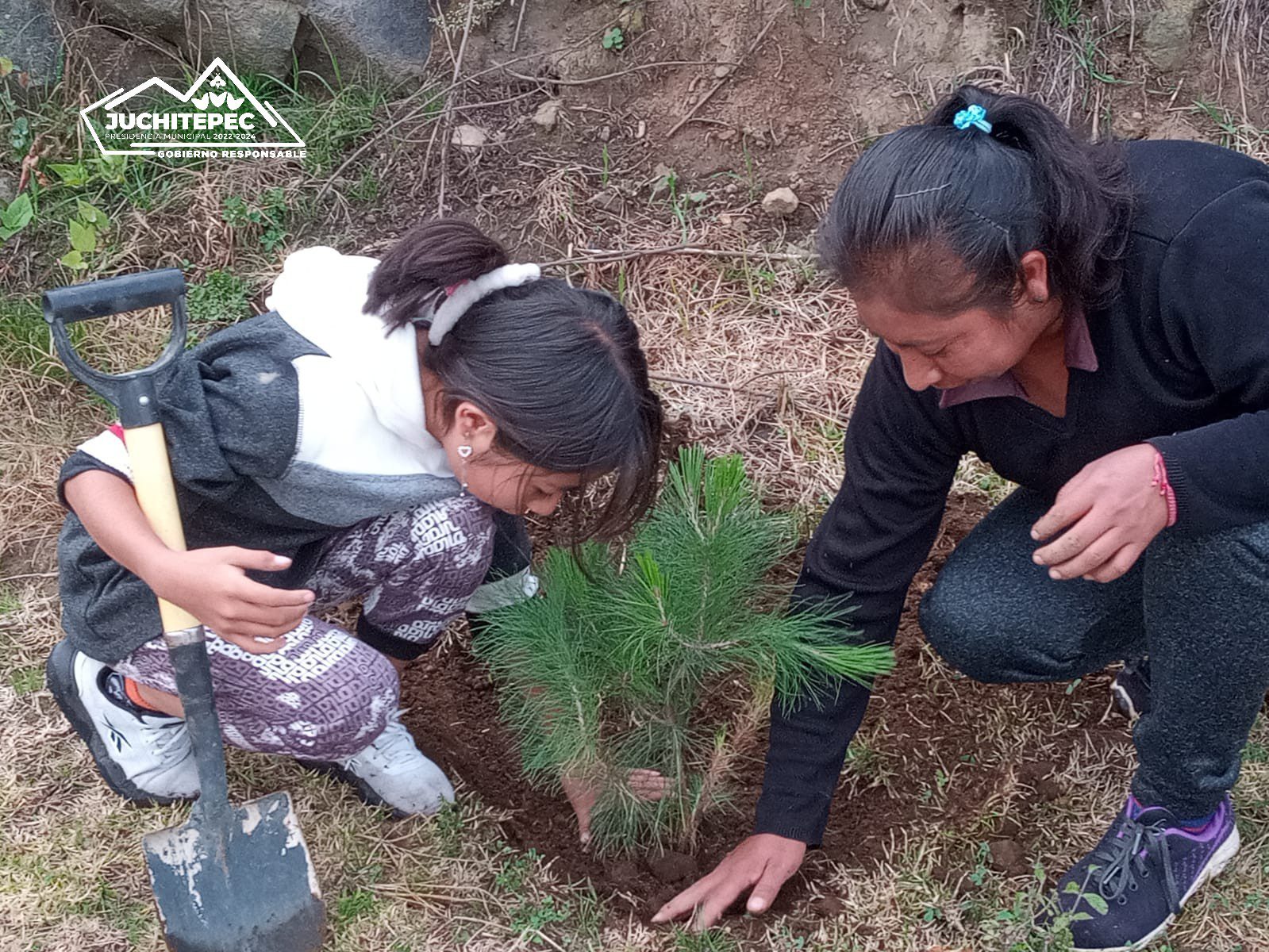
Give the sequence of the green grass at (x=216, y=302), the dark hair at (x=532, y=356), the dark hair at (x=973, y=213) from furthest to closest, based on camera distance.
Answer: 1. the green grass at (x=216, y=302)
2. the dark hair at (x=532, y=356)
3. the dark hair at (x=973, y=213)

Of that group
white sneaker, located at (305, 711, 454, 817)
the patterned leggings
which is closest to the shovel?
the patterned leggings

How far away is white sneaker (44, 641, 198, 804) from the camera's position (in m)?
2.22

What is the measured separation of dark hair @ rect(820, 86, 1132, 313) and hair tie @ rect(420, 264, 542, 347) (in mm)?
484

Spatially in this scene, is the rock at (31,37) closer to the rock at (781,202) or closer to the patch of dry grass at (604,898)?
the patch of dry grass at (604,898)

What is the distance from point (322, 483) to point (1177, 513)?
124 centimetres

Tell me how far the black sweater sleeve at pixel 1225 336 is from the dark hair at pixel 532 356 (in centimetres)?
76

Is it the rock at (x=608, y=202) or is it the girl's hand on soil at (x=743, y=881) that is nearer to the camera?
the girl's hand on soil at (x=743, y=881)

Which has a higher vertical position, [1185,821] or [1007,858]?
[1185,821]

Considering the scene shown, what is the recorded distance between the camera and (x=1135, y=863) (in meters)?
2.04

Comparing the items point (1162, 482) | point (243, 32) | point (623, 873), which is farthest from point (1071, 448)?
point (243, 32)

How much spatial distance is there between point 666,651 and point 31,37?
2746 millimetres

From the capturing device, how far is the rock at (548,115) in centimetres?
352

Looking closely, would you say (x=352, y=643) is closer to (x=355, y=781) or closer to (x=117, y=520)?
(x=355, y=781)

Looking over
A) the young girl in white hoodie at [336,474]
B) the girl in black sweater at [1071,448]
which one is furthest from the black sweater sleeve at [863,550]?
the young girl in white hoodie at [336,474]
